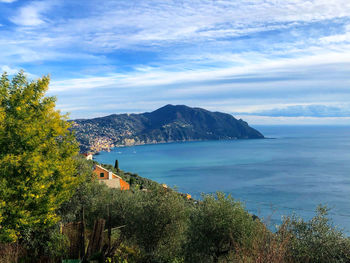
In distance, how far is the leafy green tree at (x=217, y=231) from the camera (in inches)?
598

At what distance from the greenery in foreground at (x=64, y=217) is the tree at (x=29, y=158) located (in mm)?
44

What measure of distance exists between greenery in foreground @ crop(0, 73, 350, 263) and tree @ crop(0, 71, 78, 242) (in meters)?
0.04

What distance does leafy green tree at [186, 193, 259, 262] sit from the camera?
49.8 feet

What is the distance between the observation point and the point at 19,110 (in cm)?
1432

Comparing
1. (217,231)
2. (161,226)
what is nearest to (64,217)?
(161,226)

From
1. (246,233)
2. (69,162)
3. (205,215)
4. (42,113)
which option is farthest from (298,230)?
(42,113)

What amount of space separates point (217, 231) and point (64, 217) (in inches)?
436

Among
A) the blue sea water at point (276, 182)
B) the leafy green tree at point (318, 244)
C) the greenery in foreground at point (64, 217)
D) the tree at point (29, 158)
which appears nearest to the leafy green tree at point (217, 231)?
the greenery in foreground at point (64, 217)

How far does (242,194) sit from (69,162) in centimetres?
7670

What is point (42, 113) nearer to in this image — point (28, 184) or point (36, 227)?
point (28, 184)

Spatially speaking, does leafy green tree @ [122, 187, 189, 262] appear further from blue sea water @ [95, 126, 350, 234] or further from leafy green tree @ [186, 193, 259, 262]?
blue sea water @ [95, 126, 350, 234]

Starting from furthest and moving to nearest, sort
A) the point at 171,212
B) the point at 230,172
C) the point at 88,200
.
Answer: the point at 230,172
the point at 88,200
the point at 171,212

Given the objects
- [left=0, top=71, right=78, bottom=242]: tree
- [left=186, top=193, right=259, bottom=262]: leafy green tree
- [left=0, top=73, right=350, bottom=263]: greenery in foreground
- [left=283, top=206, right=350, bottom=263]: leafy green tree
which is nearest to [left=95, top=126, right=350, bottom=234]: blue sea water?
[left=0, top=73, right=350, bottom=263]: greenery in foreground

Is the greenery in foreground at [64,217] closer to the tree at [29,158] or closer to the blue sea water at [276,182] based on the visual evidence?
the tree at [29,158]
